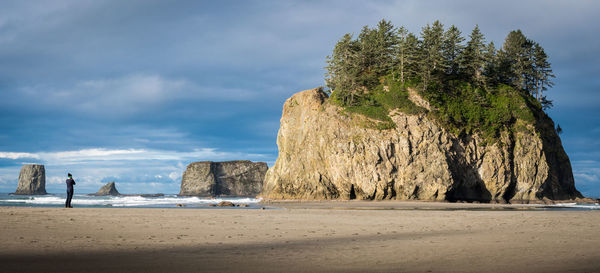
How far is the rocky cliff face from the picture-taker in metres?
49.1

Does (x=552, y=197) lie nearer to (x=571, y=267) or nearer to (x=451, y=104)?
(x=451, y=104)

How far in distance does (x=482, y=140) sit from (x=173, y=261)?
5180cm

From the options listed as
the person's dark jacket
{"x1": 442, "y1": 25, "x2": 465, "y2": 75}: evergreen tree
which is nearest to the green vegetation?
{"x1": 442, "y1": 25, "x2": 465, "y2": 75}: evergreen tree

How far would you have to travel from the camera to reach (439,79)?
58.9m

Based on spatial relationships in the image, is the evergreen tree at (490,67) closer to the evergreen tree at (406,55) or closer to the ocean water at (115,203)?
the evergreen tree at (406,55)

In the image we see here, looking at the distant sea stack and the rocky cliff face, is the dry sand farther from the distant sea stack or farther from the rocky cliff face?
the distant sea stack

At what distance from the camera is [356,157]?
168 feet

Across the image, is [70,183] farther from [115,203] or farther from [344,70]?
[344,70]

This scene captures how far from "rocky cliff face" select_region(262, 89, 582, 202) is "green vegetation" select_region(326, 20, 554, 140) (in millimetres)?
1751

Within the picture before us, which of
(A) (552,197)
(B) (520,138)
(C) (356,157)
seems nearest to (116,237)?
(C) (356,157)

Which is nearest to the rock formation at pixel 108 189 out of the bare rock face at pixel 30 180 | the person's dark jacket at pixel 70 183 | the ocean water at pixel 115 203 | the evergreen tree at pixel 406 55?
the bare rock face at pixel 30 180

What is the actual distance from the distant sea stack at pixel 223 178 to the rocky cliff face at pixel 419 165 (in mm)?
79571

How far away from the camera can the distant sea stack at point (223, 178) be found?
131500 mm

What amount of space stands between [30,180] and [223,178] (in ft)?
229
